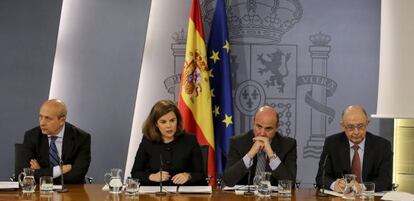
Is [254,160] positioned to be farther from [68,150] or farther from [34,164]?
[34,164]

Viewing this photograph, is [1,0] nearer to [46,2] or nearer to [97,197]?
[46,2]

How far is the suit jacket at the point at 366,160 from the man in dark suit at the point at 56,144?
1719 millimetres

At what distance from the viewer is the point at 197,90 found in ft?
20.6

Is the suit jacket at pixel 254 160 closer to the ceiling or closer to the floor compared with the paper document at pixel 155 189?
closer to the ceiling

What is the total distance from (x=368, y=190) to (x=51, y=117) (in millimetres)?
2288

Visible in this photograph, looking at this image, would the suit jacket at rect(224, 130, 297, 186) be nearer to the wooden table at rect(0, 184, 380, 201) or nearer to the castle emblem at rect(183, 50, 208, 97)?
the wooden table at rect(0, 184, 380, 201)

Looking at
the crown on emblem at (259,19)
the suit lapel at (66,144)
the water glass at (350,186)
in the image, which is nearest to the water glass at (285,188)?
the water glass at (350,186)

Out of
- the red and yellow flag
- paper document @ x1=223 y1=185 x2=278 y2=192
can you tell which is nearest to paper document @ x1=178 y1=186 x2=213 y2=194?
paper document @ x1=223 y1=185 x2=278 y2=192

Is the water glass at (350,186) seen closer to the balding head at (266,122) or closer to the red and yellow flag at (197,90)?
the balding head at (266,122)

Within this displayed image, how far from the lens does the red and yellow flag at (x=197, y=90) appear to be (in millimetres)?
6223

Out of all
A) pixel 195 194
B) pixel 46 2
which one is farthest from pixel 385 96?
pixel 46 2

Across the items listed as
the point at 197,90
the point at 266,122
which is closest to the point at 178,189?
the point at 266,122

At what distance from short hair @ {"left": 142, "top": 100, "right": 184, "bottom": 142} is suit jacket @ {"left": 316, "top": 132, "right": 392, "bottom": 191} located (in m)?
1.07

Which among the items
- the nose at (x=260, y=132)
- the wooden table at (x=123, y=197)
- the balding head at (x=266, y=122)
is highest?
the balding head at (x=266, y=122)
